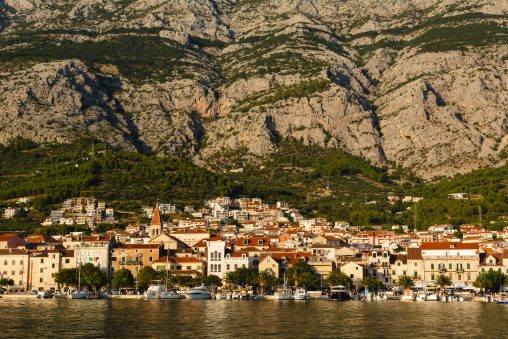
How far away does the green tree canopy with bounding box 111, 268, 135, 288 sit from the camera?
12419 centimetres

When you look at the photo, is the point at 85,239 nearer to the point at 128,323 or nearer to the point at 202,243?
the point at 202,243

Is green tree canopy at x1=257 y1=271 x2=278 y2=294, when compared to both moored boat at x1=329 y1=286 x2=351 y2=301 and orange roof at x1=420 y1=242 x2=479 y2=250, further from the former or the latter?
orange roof at x1=420 y1=242 x2=479 y2=250

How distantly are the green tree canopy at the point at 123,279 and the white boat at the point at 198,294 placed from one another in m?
13.1

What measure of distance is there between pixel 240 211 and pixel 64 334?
136m

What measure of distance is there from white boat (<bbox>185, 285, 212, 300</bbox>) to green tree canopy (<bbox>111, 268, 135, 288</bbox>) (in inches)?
516

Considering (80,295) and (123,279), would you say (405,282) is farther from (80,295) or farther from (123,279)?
(80,295)

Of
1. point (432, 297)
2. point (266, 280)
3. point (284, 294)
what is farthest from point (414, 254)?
point (284, 294)

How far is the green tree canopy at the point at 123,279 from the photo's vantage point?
124 m

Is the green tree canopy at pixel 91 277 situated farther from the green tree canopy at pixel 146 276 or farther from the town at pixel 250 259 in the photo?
the green tree canopy at pixel 146 276

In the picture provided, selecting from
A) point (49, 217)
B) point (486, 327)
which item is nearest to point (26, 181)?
point (49, 217)

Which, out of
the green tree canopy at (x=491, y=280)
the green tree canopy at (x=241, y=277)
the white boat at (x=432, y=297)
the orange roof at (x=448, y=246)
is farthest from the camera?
the orange roof at (x=448, y=246)

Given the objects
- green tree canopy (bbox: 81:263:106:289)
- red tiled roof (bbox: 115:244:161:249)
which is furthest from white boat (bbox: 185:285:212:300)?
red tiled roof (bbox: 115:244:161:249)

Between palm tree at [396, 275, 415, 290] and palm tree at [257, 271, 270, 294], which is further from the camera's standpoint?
palm tree at [396, 275, 415, 290]

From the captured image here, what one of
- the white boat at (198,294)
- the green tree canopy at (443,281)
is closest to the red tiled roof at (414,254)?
the green tree canopy at (443,281)
